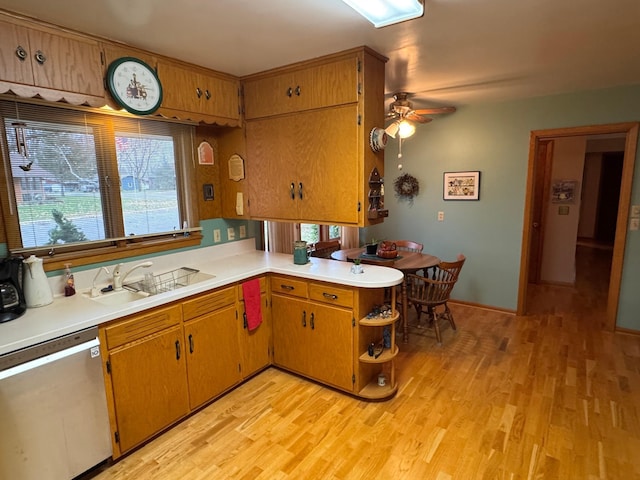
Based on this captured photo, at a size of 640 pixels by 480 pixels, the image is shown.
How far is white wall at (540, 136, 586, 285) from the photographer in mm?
5312

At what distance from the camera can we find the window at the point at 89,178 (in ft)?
6.67

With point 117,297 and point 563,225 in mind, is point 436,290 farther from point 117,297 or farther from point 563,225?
point 563,225

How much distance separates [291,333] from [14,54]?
93.7 inches

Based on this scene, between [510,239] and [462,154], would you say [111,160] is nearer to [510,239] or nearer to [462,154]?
[462,154]

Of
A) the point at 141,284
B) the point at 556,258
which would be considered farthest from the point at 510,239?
the point at 141,284

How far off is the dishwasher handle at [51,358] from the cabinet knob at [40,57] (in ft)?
4.93

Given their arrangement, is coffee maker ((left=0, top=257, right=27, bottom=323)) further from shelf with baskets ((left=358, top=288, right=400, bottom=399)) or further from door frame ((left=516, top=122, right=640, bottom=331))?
door frame ((left=516, top=122, right=640, bottom=331))

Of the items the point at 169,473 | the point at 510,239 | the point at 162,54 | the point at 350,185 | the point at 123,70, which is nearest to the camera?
the point at 169,473

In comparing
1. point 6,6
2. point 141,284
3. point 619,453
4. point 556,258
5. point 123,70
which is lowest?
point 619,453

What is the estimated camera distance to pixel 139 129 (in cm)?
259

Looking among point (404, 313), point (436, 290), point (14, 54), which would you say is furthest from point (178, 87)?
point (436, 290)

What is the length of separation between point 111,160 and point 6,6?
0.94 metres

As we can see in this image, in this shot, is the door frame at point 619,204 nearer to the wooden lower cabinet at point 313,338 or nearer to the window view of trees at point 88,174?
the wooden lower cabinet at point 313,338

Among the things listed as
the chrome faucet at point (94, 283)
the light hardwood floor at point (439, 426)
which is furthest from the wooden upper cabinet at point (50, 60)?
the light hardwood floor at point (439, 426)
